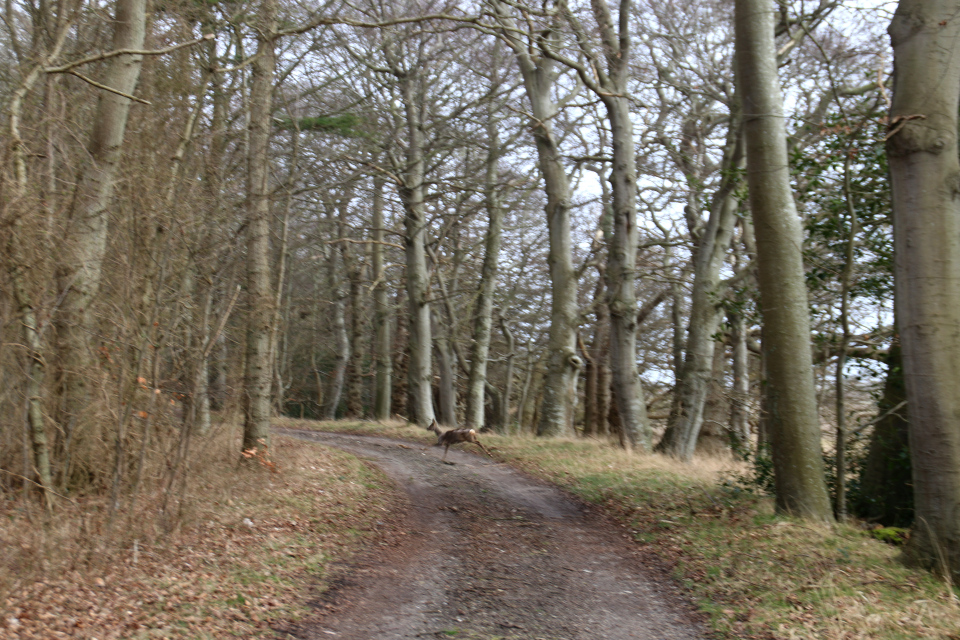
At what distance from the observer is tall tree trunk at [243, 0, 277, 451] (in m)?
10.8

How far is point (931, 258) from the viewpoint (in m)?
6.16

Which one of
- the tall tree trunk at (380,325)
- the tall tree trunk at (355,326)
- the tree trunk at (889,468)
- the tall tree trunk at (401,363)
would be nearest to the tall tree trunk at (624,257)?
the tree trunk at (889,468)

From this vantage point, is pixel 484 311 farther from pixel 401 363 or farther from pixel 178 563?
pixel 178 563

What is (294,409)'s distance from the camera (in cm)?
3447

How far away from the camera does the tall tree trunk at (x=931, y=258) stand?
6.06 m

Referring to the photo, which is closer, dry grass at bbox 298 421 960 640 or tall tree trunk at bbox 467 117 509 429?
dry grass at bbox 298 421 960 640

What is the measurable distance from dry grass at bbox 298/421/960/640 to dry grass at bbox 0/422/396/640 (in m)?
3.35

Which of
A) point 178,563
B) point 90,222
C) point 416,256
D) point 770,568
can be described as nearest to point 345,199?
point 416,256

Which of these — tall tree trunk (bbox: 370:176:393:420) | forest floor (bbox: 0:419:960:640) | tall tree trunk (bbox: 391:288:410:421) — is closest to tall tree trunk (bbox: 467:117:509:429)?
tall tree trunk (bbox: 370:176:393:420)

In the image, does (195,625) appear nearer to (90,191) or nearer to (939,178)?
(90,191)

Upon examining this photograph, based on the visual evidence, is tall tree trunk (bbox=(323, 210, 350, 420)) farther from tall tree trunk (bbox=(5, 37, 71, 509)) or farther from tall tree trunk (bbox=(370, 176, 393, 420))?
tall tree trunk (bbox=(5, 37, 71, 509))

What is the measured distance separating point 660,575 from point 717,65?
44.5ft

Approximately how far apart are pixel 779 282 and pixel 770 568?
333cm

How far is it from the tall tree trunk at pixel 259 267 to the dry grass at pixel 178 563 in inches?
82.4
